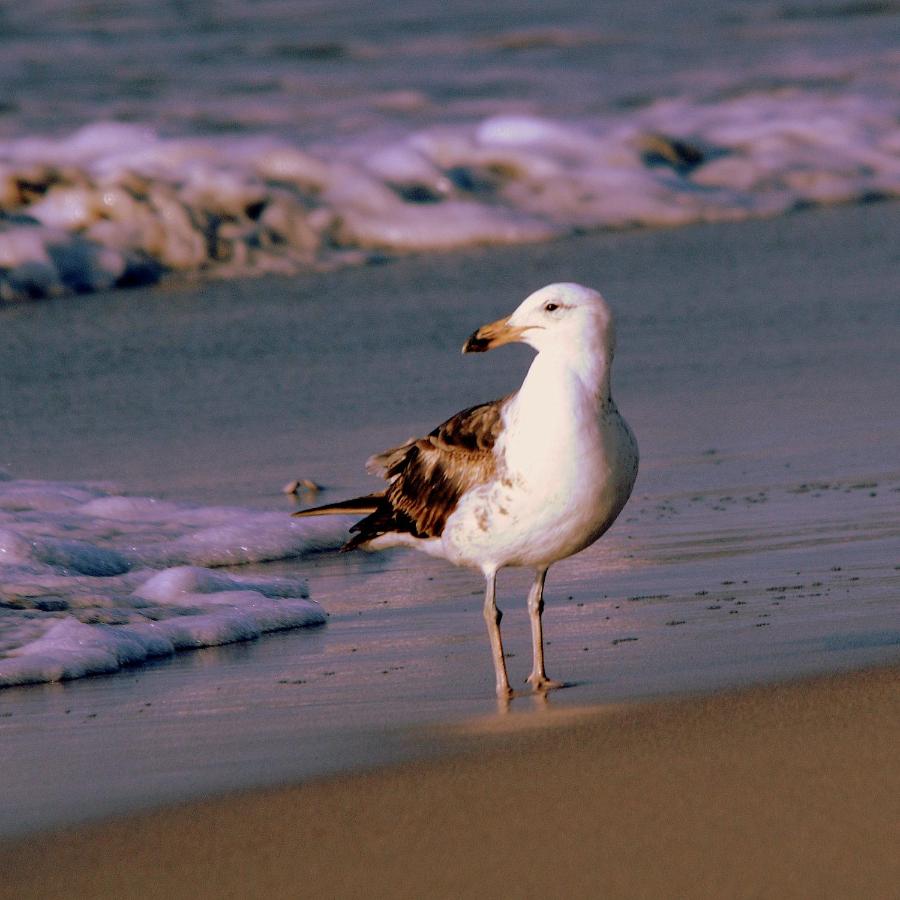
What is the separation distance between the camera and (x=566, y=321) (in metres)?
4.97

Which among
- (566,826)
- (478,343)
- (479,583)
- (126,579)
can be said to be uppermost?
(478,343)

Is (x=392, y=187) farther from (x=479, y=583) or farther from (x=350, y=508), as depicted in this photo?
(x=350, y=508)

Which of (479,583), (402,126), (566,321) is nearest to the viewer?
(566,321)

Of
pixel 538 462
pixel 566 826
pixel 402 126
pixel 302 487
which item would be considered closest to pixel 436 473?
pixel 538 462

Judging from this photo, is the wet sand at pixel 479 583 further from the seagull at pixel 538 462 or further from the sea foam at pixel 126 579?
the seagull at pixel 538 462

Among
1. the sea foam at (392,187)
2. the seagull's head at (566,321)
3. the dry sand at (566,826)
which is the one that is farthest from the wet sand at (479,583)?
the sea foam at (392,187)

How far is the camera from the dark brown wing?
5.11 meters

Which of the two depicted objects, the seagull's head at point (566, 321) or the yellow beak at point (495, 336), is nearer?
the seagull's head at point (566, 321)

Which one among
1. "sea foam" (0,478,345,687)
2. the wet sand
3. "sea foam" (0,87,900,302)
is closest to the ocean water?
"sea foam" (0,87,900,302)

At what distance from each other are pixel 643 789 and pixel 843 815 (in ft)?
1.40

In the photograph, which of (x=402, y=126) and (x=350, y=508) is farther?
(x=402, y=126)

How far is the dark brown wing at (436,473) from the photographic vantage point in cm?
511

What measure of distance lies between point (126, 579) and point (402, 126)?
37.7 feet

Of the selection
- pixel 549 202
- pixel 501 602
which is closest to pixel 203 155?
pixel 549 202
